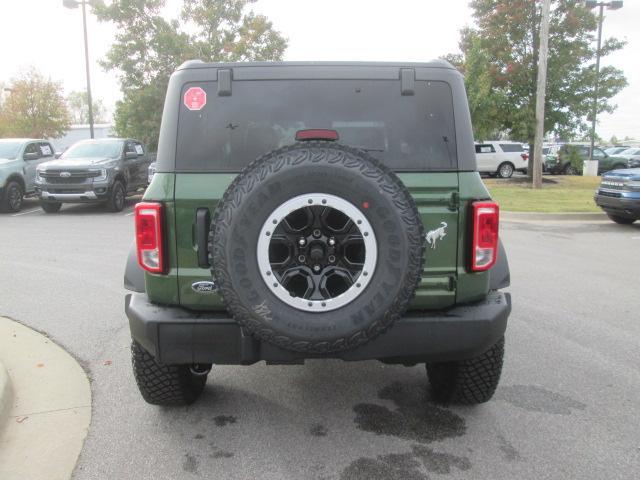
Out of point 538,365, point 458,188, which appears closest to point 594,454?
point 538,365

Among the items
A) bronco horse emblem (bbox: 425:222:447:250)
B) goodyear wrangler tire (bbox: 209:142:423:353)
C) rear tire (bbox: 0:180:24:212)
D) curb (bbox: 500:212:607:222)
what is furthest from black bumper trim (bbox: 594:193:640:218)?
rear tire (bbox: 0:180:24:212)

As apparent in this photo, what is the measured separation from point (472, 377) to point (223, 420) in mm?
1501

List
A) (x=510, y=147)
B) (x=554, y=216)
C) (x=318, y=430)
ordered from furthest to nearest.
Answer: (x=510, y=147), (x=554, y=216), (x=318, y=430)

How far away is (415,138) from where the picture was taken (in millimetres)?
3016

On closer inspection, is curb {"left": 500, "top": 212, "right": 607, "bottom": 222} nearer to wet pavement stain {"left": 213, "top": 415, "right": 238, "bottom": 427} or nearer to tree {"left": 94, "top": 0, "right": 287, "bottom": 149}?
wet pavement stain {"left": 213, "top": 415, "right": 238, "bottom": 427}

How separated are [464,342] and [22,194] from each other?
15034 millimetres

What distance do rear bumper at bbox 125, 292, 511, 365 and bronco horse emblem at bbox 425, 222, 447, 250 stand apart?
371 millimetres

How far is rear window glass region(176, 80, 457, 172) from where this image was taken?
2996 mm

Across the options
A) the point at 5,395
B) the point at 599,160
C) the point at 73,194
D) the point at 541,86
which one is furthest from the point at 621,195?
the point at 599,160

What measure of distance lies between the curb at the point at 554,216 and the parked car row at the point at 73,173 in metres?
9.56

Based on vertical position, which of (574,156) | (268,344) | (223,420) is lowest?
(223,420)

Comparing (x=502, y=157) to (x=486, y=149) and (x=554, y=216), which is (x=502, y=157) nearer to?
(x=486, y=149)

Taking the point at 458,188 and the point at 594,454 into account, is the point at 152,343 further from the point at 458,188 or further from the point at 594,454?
the point at 594,454

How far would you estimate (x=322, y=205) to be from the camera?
2521 millimetres
